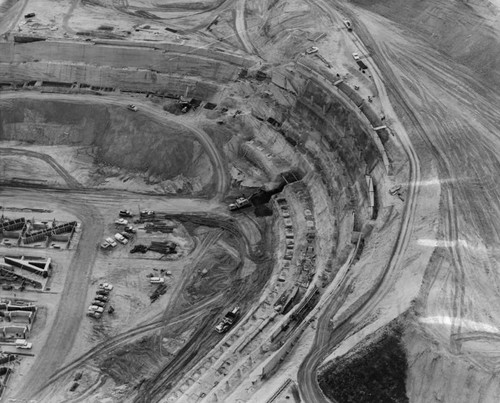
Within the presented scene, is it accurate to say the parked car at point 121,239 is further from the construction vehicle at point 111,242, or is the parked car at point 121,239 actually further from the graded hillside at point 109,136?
the graded hillside at point 109,136

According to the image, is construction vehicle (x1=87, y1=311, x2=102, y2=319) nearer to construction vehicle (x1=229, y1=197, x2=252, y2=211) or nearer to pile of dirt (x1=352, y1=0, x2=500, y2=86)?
construction vehicle (x1=229, y1=197, x2=252, y2=211)

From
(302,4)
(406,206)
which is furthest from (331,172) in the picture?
(302,4)

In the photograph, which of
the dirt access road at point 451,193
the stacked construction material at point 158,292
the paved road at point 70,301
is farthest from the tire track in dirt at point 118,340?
the dirt access road at point 451,193

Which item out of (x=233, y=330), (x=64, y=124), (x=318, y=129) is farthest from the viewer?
(x=64, y=124)

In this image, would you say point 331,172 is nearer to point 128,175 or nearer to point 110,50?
point 128,175

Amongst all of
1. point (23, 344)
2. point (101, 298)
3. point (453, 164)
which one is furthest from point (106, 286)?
point (453, 164)

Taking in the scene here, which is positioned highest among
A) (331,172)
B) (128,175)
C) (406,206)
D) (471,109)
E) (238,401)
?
(471,109)

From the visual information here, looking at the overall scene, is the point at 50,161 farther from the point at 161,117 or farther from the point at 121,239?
the point at 121,239
